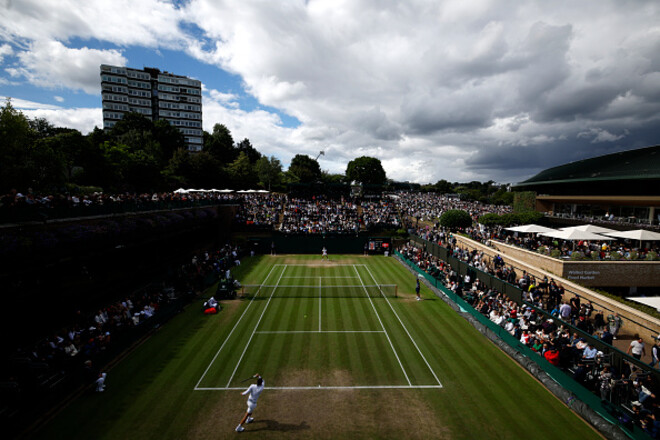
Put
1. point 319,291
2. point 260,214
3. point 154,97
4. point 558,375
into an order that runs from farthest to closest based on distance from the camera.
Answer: point 154,97 → point 260,214 → point 319,291 → point 558,375

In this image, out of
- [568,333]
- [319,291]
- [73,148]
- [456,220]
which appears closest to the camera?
[568,333]

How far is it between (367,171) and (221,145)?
5382cm

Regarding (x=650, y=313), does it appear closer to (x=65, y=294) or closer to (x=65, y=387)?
(x=65, y=387)

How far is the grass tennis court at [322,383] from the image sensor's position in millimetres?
10156

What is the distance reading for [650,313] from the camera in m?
16.0

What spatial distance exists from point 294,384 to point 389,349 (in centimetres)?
544

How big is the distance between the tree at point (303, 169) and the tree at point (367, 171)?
1412 centimetres

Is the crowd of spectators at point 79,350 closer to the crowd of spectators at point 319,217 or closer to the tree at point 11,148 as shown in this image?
the tree at point 11,148

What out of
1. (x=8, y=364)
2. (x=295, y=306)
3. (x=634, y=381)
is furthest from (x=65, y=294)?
(x=634, y=381)

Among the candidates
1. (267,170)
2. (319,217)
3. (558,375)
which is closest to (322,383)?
(558,375)

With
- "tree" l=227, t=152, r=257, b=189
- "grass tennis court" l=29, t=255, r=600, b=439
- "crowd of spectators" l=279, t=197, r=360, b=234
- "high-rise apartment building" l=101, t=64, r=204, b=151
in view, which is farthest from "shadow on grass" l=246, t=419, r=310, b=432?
"high-rise apartment building" l=101, t=64, r=204, b=151

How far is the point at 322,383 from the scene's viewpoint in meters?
12.7

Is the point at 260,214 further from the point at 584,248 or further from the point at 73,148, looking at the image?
the point at 584,248

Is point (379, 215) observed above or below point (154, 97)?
below
